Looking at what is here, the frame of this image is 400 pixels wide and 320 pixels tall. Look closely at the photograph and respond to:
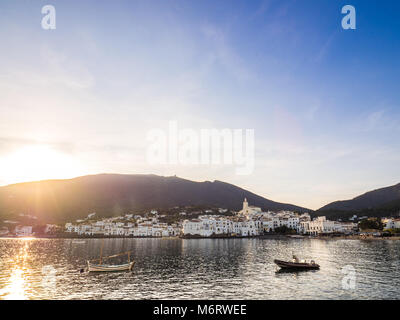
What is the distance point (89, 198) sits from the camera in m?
161

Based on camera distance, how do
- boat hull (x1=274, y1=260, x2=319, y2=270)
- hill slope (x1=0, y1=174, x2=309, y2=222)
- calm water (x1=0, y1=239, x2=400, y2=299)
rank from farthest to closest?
hill slope (x1=0, y1=174, x2=309, y2=222)
boat hull (x1=274, y1=260, x2=319, y2=270)
calm water (x1=0, y1=239, x2=400, y2=299)

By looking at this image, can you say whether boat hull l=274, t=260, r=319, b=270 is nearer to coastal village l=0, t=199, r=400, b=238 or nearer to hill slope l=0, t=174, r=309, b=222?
coastal village l=0, t=199, r=400, b=238

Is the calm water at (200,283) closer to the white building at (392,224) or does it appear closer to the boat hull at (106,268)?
the boat hull at (106,268)

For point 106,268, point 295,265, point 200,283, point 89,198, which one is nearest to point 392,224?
point 295,265

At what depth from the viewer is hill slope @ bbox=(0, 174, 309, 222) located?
140 meters

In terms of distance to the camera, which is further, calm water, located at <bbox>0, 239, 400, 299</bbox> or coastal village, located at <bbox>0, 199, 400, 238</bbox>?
coastal village, located at <bbox>0, 199, 400, 238</bbox>

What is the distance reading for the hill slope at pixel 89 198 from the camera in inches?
5522

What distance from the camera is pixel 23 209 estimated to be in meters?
140

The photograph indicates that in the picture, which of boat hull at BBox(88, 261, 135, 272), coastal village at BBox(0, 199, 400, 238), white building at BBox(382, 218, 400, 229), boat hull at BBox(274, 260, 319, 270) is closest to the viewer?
boat hull at BBox(88, 261, 135, 272)

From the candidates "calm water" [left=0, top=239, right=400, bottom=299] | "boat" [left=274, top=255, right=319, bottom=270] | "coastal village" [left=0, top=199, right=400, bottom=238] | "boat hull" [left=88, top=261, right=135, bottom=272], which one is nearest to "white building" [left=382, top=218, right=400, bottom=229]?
"coastal village" [left=0, top=199, right=400, bottom=238]

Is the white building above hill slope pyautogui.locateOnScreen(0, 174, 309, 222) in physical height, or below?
below

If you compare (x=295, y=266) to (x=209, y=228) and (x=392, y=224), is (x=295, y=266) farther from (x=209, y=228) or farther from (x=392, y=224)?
(x=392, y=224)
